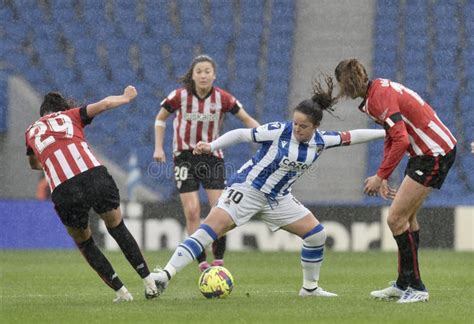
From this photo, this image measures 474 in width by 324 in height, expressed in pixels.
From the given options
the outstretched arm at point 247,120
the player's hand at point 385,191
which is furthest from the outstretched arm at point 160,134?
the player's hand at point 385,191

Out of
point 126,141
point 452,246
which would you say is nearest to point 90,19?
point 126,141

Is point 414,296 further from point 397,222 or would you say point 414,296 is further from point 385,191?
point 385,191

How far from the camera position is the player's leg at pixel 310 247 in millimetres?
8984

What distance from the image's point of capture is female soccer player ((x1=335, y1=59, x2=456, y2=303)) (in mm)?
8305

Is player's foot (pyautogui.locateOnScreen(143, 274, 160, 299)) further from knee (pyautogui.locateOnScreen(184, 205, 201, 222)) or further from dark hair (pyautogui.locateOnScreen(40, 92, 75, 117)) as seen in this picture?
knee (pyautogui.locateOnScreen(184, 205, 201, 222))

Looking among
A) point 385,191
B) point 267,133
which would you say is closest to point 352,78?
point 267,133

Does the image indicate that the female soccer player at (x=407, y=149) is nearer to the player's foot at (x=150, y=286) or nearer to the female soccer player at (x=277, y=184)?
the female soccer player at (x=277, y=184)

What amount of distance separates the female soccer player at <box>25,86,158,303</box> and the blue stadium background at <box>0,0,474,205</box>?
10.2 m

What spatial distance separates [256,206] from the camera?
29.1ft

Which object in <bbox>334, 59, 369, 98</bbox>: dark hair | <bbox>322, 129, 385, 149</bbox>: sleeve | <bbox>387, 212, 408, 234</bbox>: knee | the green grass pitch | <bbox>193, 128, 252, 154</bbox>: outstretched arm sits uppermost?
<bbox>334, 59, 369, 98</bbox>: dark hair

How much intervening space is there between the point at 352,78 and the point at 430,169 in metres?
0.93

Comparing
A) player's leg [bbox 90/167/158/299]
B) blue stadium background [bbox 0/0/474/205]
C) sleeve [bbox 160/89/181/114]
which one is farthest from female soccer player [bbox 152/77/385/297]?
blue stadium background [bbox 0/0/474/205]

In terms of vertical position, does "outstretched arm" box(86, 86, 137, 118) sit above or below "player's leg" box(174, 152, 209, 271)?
above

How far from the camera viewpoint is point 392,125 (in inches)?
322
